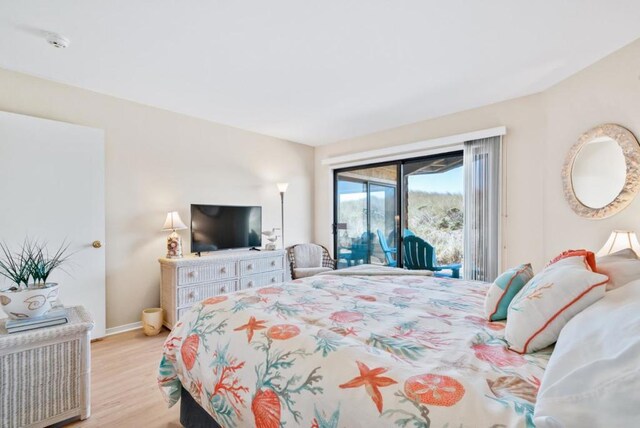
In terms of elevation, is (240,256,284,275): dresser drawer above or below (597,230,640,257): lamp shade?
below

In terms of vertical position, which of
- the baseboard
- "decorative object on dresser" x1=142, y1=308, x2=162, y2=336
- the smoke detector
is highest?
the smoke detector

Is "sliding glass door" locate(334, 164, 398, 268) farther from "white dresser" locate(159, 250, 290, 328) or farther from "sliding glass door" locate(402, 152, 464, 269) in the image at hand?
"white dresser" locate(159, 250, 290, 328)

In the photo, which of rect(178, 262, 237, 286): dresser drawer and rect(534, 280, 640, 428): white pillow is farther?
rect(178, 262, 237, 286): dresser drawer

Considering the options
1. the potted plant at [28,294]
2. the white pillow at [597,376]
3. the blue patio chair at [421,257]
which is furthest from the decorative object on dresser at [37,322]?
the blue patio chair at [421,257]

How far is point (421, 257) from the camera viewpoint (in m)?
3.93

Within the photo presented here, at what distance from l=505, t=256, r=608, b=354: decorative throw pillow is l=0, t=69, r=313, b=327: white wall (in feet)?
11.2

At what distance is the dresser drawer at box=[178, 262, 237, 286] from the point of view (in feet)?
10.2

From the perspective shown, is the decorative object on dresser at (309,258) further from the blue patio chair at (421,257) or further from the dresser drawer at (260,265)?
the blue patio chair at (421,257)

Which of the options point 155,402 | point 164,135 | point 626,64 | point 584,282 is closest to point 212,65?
point 164,135

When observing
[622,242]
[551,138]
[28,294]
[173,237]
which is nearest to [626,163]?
[622,242]

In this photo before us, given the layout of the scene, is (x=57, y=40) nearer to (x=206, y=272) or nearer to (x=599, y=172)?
(x=206, y=272)

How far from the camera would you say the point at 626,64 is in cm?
222

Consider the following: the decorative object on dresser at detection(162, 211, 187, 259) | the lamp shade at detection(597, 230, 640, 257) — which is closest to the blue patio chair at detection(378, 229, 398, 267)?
the lamp shade at detection(597, 230, 640, 257)

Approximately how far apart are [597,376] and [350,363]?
1.95 ft
